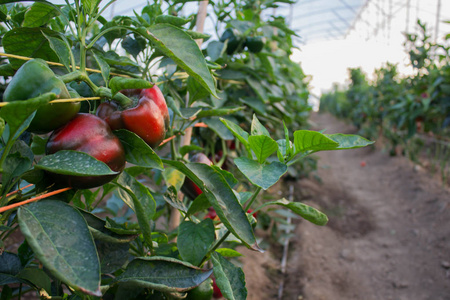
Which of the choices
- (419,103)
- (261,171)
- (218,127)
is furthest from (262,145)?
(419,103)

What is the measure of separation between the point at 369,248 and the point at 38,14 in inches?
108

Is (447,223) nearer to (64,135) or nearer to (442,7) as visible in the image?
(64,135)

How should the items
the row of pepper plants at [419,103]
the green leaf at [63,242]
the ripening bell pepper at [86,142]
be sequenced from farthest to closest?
the row of pepper plants at [419,103] → the ripening bell pepper at [86,142] → the green leaf at [63,242]

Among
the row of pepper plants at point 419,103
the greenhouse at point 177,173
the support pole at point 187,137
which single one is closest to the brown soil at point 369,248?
the greenhouse at point 177,173

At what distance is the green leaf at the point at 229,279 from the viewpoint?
49cm

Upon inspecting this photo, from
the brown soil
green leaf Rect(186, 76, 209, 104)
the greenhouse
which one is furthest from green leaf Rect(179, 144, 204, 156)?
the brown soil

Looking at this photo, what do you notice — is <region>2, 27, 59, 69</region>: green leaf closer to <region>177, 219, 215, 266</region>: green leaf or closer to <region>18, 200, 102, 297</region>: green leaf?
<region>18, 200, 102, 297</region>: green leaf

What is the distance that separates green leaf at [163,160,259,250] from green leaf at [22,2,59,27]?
308 millimetres

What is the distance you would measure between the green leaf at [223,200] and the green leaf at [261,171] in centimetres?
4

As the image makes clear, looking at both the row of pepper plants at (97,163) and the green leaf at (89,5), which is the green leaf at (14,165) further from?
the green leaf at (89,5)

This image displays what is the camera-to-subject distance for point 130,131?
0.45 m

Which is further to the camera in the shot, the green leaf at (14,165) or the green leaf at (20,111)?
the green leaf at (14,165)

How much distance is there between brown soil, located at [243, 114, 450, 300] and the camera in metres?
2.07

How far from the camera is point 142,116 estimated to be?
47cm
